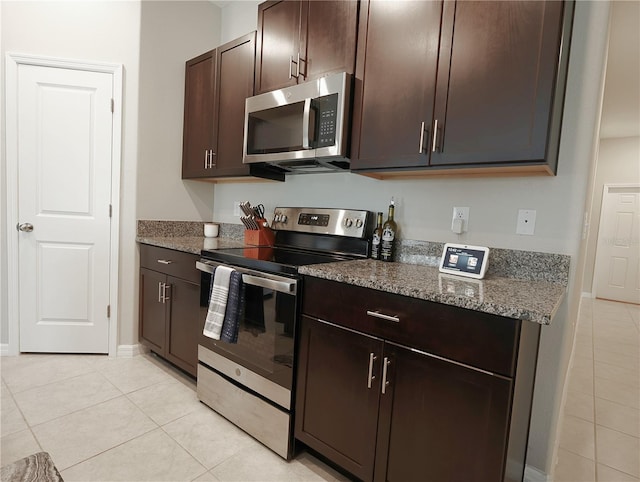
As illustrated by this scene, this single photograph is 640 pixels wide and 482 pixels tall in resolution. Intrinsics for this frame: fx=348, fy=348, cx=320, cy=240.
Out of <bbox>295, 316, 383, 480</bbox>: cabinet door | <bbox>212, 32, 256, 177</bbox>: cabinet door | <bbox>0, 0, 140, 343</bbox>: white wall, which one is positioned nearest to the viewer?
<bbox>295, 316, 383, 480</bbox>: cabinet door

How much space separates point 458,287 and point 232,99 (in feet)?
6.49

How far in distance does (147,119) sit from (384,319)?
97.3 inches

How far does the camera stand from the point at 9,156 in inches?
97.0

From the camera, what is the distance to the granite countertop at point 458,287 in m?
1.05

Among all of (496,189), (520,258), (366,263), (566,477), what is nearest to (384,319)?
(366,263)

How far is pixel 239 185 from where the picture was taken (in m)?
2.95

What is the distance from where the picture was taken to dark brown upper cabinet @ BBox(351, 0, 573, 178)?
125cm

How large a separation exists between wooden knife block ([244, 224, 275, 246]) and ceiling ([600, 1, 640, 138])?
8.64 ft

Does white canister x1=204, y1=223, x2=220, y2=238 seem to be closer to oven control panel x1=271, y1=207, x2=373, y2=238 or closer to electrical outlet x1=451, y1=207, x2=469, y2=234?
oven control panel x1=271, y1=207, x2=373, y2=238

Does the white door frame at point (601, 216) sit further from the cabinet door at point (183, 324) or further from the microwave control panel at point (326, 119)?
the cabinet door at point (183, 324)

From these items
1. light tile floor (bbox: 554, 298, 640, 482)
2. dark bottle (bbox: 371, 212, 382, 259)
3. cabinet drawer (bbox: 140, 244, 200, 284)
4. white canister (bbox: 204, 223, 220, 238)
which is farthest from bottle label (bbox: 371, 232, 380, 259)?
white canister (bbox: 204, 223, 220, 238)

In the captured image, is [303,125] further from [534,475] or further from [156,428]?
[534,475]

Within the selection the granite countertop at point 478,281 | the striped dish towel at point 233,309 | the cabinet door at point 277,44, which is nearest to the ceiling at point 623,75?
the granite countertop at point 478,281

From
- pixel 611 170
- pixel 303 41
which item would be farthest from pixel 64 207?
pixel 611 170
